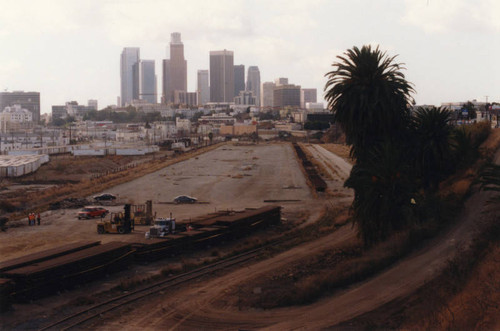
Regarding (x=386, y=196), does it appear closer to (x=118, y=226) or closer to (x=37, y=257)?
(x=37, y=257)

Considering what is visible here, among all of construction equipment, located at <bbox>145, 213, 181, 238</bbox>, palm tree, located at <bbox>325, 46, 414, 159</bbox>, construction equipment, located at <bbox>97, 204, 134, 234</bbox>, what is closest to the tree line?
palm tree, located at <bbox>325, 46, 414, 159</bbox>

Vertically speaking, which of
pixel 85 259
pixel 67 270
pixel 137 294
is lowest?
pixel 137 294

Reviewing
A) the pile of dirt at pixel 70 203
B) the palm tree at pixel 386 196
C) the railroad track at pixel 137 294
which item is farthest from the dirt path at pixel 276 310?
the pile of dirt at pixel 70 203

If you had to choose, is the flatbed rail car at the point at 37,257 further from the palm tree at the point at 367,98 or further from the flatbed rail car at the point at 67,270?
the palm tree at the point at 367,98

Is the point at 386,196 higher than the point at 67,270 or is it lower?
higher

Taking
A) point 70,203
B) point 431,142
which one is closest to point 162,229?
point 431,142

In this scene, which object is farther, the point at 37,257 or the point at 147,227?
the point at 147,227

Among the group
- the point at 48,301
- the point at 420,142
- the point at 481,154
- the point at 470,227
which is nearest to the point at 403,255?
the point at 470,227

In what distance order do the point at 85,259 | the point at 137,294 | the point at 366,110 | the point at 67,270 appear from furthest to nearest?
the point at 366,110 < the point at 85,259 < the point at 67,270 < the point at 137,294
